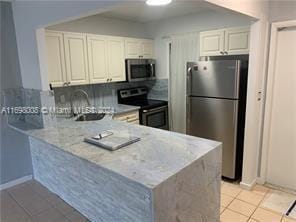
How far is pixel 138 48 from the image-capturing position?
402 centimetres

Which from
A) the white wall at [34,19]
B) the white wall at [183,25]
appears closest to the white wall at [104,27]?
the white wall at [183,25]

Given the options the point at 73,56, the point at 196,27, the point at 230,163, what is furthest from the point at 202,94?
the point at 73,56

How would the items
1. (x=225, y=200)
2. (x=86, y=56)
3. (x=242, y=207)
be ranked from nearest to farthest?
(x=242, y=207)
(x=225, y=200)
(x=86, y=56)

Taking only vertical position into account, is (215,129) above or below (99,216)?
above

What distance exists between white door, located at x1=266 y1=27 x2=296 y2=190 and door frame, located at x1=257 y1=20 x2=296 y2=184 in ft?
0.04

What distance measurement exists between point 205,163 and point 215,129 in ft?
4.75

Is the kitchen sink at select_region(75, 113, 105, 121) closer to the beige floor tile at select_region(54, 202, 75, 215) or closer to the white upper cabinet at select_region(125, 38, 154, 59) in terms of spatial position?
the white upper cabinet at select_region(125, 38, 154, 59)

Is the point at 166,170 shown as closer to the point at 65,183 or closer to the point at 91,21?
the point at 65,183

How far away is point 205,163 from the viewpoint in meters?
1.69

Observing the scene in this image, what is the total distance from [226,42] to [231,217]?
7.40 ft

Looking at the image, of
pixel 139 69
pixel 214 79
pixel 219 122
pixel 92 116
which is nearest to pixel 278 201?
pixel 219 122

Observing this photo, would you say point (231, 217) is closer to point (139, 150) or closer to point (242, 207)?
point (242, 207)

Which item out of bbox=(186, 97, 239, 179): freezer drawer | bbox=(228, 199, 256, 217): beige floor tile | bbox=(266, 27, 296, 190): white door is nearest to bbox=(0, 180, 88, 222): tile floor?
bbox=(228, 199, 256, 217): beige floor tile

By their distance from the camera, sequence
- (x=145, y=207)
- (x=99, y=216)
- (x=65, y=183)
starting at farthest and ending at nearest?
(x=65, y=183) → (x=99, y=216) → (x=145, y=207)
